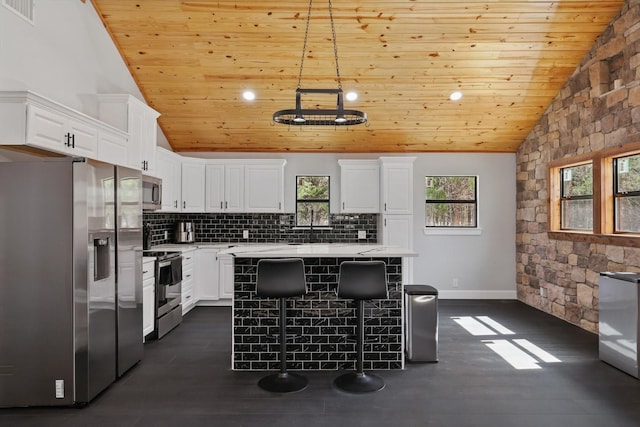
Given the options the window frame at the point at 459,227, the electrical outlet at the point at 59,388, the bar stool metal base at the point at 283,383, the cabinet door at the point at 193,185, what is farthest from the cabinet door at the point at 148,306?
the window frame at the point at 459,227

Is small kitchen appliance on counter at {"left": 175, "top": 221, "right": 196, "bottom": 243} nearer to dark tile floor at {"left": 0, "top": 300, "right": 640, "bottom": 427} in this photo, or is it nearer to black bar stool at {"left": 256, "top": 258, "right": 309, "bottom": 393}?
dark tile floor at {"left": 0, "top": 300, "right": 640, "bottom": 427}

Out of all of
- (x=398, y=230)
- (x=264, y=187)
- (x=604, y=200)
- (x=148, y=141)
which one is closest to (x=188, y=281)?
(x=264, y=187)

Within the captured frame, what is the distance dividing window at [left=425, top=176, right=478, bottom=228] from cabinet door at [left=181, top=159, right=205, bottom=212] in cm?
366

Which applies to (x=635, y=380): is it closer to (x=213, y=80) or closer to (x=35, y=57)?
(x=213, y=80)

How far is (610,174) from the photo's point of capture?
451 centimetres

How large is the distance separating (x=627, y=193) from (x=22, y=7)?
6.10 meters

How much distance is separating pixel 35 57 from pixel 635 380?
584cm

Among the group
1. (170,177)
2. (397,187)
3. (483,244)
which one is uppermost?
(170,177)

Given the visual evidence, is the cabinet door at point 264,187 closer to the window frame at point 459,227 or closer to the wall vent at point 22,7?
the window frame at point 459,227

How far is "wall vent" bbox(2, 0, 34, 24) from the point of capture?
10.4 feet

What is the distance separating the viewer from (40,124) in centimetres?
297

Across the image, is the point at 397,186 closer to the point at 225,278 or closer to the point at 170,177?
the point at 225,278

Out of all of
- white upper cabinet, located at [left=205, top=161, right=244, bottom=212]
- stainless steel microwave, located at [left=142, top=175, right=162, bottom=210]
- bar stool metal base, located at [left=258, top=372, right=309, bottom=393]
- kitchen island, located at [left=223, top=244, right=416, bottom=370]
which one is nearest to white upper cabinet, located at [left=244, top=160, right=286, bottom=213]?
white upper cabinet, located at [left=205, top=161, right=244, bottom=212]

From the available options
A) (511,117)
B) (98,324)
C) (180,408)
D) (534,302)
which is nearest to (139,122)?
(98,324)
